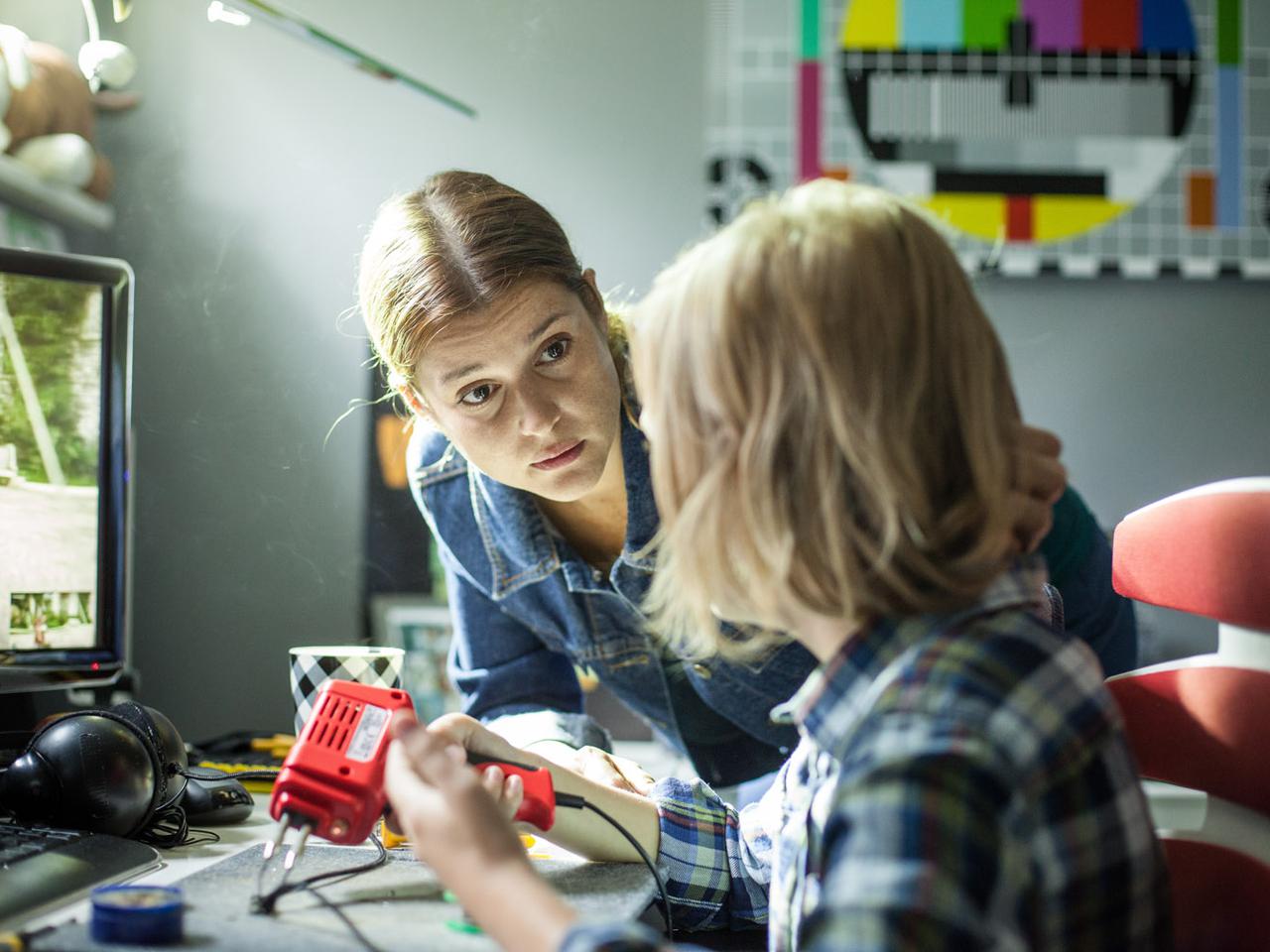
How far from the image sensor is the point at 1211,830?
2.36ft

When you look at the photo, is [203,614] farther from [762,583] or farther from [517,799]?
[762,583]

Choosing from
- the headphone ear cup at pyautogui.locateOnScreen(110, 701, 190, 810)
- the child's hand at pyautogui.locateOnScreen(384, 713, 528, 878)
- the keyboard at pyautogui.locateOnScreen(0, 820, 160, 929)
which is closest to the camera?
the child's hand at pyautogui.locateOnScreen(384, 713, 528, 878)

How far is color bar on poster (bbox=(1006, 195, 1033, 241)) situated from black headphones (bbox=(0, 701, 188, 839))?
162 cm

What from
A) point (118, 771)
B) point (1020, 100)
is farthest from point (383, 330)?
point (1020, 100)

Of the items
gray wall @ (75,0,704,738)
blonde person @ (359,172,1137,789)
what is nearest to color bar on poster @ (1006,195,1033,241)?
gray wall @ (75,0,704,738)

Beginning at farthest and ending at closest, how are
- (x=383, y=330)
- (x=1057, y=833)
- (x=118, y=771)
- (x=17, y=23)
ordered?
(x=17, y=23), (x=383, y=330), (x=118, y=771), (x=1057, y=833)

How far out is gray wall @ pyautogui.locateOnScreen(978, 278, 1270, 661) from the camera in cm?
196

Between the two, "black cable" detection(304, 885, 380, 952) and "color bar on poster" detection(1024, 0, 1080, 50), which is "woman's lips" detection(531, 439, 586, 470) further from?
"color bar on poster" detection(1024, 0, 1080, 50)

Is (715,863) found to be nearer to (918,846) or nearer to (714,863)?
(714,863)

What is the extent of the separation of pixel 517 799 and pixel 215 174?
1.15 metres

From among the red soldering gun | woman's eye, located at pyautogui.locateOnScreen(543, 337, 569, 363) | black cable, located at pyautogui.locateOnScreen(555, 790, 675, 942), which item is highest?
woman's eye, located at pyautogui.locateOnScreen(543, 337, 569, 363)

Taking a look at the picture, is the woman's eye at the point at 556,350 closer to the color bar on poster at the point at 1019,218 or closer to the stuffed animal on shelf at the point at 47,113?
the stuffed animal on shelf at the point at 47,113

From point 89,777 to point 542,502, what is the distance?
0.53m

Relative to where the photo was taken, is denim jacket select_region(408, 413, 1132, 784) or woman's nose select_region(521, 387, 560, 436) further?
denim jacket select_region(408, 413, 1132, 784)
